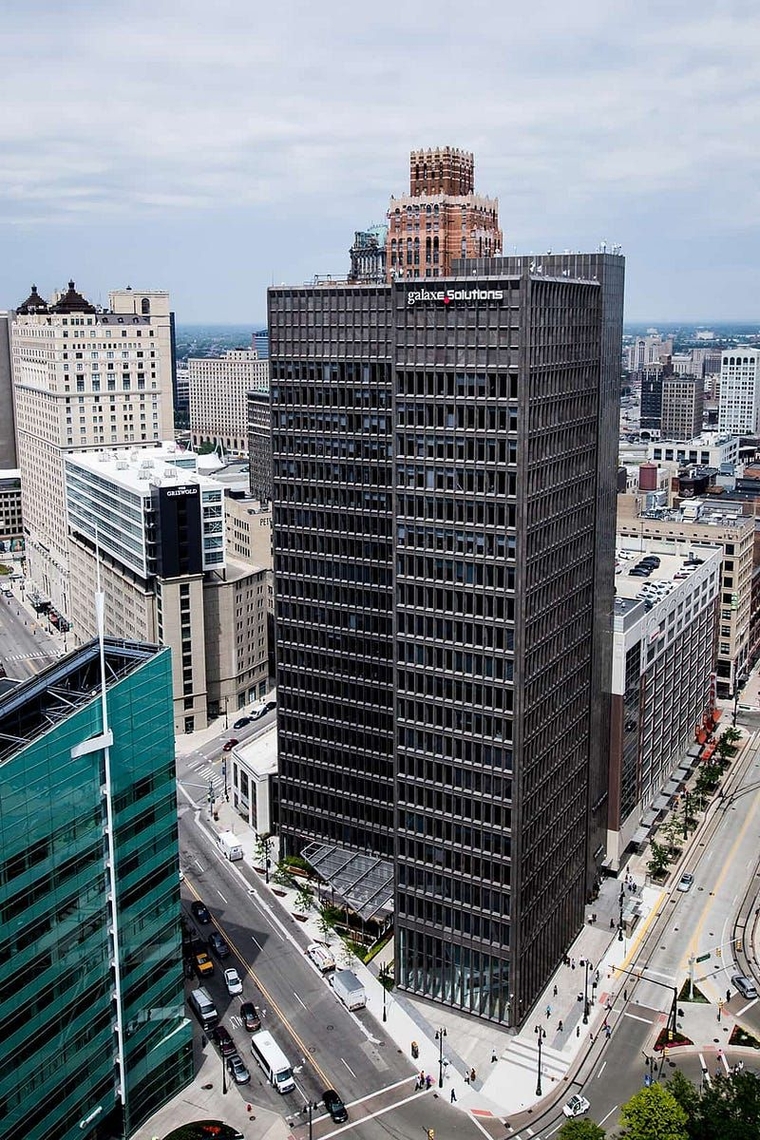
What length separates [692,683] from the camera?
18975cm

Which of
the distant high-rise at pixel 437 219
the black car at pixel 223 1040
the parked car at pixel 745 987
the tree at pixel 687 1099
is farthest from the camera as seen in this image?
the distant high-rise at pixel 437 219

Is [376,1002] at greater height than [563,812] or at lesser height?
lesser

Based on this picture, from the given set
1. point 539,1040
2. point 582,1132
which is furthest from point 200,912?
point 582,1132

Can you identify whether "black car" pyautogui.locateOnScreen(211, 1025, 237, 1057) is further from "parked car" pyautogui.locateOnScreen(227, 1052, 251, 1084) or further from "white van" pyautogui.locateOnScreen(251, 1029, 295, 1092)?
"white van" pyautogui.locateOnScreen(251, 1029, 295, 1092)

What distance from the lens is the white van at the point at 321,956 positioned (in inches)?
5167

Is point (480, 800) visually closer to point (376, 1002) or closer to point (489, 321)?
point (376, 1002)

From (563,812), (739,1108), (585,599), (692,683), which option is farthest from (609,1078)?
(692,683)

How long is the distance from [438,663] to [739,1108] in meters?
49.2

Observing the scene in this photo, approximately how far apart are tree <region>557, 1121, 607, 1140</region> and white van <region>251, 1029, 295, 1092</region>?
96.5 ft

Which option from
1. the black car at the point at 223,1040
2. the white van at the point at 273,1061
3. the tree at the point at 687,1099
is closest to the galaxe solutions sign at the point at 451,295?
the tree at the point at 687,1099

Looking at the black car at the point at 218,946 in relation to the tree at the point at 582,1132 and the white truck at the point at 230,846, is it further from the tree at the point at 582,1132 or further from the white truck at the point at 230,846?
the tree at the point at 582,1132

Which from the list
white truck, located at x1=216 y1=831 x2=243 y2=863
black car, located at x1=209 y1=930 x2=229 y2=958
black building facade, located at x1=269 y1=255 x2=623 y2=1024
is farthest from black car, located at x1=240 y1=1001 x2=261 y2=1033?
white truck, located at x1=216 y1=831 x2=243 y2=863

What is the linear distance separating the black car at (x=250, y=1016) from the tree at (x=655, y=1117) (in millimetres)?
42199

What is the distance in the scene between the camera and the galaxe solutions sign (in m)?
107
